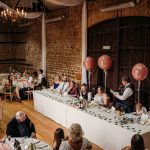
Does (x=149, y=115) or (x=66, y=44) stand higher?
(x=66, y=44)

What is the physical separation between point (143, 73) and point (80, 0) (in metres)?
3.68

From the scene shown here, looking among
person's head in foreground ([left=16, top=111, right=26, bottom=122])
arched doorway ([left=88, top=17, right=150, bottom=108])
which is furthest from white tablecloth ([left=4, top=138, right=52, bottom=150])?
arched doorway ([left=88, top=17, right=150, bottom=108])

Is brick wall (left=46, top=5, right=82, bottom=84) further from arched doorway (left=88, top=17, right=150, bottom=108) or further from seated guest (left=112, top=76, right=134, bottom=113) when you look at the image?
seated guest (left=112, top=76, right=134, bottom=113)

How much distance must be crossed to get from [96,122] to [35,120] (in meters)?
2.87

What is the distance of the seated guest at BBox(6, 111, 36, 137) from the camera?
5.02 metres

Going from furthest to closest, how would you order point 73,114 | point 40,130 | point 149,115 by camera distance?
1. point 40,130
2. point 73,114
3. point 149,115

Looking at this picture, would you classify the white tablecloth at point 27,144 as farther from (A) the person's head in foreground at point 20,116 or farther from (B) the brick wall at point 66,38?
(B) the brick wall at point 66,38

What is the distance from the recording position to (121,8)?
7.54 meters

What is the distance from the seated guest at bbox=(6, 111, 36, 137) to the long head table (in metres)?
1.47

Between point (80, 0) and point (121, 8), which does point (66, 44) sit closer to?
A: point (80, 0)

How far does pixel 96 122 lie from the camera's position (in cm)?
578

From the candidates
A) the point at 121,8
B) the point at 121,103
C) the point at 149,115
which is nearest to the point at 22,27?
the point at 121,8

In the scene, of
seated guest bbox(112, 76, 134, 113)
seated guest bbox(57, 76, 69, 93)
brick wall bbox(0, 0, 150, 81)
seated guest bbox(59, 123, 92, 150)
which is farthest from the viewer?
seated guest bbox(57, 76, 69, 93)

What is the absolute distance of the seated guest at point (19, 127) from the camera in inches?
198
